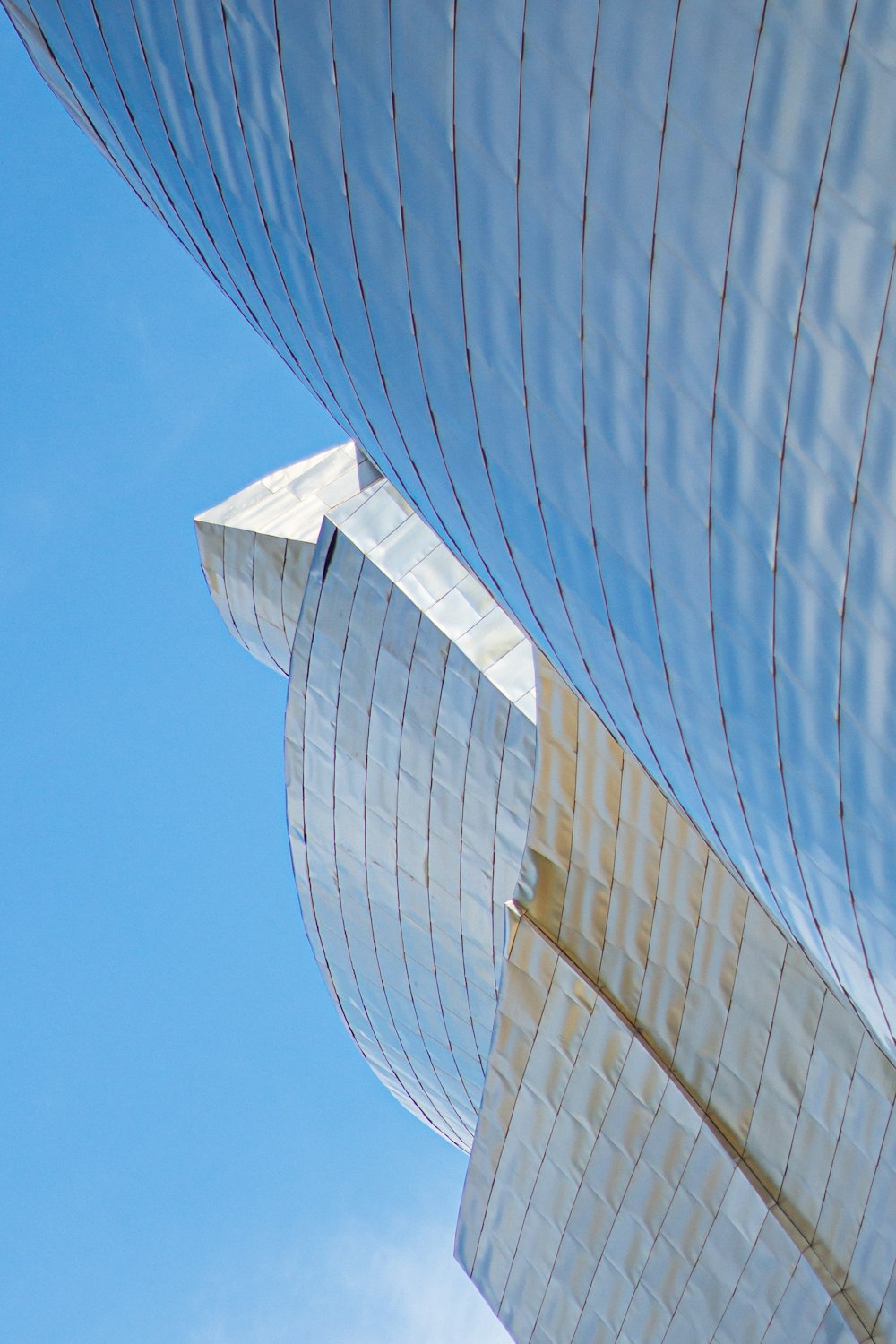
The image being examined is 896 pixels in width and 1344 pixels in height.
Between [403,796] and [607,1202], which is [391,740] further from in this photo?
[607,1202]

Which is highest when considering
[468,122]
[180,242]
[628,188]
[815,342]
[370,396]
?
[180,242]

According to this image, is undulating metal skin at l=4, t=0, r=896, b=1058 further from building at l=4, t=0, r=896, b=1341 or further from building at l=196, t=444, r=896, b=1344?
building at l=196, t=444, r=896, b=1344

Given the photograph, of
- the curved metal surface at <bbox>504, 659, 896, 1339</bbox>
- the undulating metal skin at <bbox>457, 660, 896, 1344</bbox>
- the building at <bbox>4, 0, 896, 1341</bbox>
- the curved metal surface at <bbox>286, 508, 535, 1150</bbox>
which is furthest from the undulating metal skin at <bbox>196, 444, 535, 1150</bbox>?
the building at <bbox>4, 0, 896, 1341</bbox>

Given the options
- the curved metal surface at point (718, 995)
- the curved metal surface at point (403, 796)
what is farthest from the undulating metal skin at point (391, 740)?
the curved metal surface at point (718, 995)

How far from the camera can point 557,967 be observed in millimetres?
20188

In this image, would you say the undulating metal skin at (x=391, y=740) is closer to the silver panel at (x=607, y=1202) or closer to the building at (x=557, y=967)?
the building at (x=557, y=967)

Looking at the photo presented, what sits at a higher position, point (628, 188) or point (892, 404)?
Answer: point (628, 188)

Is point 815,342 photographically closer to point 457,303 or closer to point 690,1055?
point 457,303

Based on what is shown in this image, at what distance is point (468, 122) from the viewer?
10.4 m

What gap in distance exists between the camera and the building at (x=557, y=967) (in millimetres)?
17281

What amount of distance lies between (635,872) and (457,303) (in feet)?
30.9

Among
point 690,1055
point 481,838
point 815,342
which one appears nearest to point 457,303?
point 815,342

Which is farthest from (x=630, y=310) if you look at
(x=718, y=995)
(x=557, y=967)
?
(x=557, y=967)

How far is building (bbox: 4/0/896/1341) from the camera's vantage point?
8.50 m
